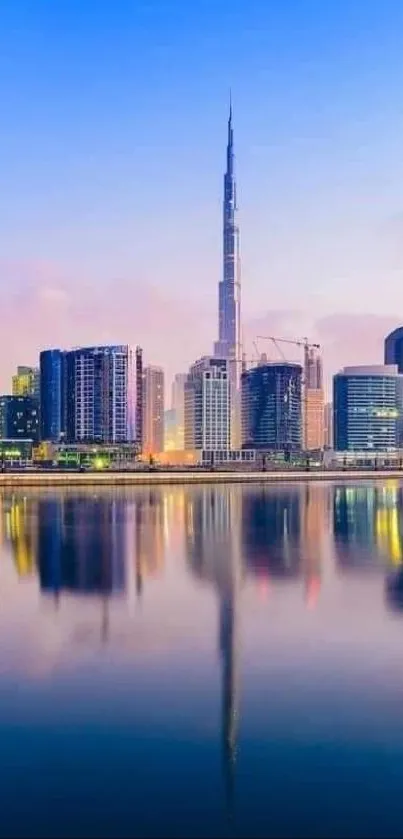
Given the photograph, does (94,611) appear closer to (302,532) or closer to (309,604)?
(309,604)

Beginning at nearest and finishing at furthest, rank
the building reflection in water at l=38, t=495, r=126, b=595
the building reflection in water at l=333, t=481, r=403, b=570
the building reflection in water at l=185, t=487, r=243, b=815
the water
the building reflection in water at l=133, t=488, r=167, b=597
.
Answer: the water < the building reflection in water at l=185, t=487, r=243, b=815 < the building reflection in water at l=38, t=495, r=126, b=595 < the building reflection in water at l=133, t=488, r=167, b=597 < the building reflection in water at l=333, t=481, r=403, b=570

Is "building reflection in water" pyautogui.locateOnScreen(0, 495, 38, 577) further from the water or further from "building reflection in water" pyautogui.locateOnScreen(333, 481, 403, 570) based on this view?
"building reflection in water" pyautogui.locateOnScreen(333, 481, 403, 570)

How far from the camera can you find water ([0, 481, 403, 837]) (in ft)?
29.2

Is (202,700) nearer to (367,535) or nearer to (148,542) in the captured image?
(148,542)

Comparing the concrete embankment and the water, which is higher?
the water

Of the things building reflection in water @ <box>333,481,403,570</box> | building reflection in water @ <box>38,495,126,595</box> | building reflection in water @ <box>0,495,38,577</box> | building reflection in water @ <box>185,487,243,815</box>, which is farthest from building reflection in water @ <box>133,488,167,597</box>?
building reflection in water @ <box>333,481,403,570</box>

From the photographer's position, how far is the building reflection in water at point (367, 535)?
3022 cm

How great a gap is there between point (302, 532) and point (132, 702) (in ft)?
99.6

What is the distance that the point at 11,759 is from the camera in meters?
10.4

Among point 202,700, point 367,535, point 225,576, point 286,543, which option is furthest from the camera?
point 367,535

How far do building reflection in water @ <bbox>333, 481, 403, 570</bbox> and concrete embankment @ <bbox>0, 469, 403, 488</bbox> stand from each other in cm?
6623

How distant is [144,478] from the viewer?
132 meters

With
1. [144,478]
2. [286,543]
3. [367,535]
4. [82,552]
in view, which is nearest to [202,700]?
[82,552]

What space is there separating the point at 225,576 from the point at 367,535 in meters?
16.8
